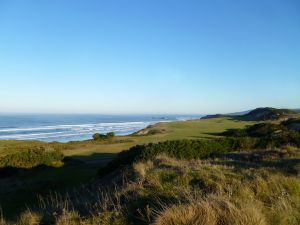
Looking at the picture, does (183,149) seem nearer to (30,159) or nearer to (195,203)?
(30,159)

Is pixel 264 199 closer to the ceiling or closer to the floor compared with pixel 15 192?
closer to the ceiling

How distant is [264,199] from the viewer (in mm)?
6770

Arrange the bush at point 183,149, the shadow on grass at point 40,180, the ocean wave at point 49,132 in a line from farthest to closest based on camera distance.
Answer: the ocean wave at point 49,132 < the bush at point 183,149 < the shadow on grass at point 40,180

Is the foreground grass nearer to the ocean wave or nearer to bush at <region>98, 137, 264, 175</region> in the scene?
bush at <region>98, 137, 264, 175</region>

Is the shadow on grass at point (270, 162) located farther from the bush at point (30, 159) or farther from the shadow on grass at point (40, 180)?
the bush at point (30, 159)

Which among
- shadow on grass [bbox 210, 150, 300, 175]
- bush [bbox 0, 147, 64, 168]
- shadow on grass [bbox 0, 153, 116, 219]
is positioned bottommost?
shadow on grass [bbox 0, 153, 116, 219]

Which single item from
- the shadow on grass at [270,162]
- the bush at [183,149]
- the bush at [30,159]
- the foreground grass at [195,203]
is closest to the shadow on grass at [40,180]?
the bush at [30,159]

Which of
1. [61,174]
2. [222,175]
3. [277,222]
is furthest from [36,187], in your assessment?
[277,222]

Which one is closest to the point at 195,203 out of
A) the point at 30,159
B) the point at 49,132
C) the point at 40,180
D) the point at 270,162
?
the point at 270,162

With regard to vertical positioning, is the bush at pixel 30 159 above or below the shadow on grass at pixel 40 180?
above

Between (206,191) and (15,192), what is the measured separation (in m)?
14.5

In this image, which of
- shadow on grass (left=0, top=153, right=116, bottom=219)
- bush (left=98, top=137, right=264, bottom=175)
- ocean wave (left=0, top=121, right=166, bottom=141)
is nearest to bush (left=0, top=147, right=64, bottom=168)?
shadow on grass (left=0, top=153, right=116, bottom=219)

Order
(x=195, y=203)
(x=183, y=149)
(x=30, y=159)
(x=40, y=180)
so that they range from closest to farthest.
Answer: (x=195, y=203) < (x=183, y=149) < (x=40, y=180) < (x=30, y=159)

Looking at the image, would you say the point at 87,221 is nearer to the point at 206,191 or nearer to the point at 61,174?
the point at 206,191
